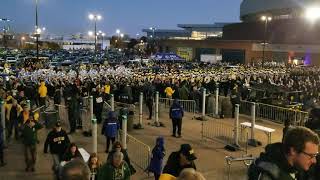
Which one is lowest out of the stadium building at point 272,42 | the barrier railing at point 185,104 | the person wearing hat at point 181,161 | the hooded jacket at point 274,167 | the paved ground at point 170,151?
the paved ground at point 170,151

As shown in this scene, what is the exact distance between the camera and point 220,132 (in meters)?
17.3

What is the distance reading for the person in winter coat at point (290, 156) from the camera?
10.7 ft

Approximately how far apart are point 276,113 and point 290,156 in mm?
16953

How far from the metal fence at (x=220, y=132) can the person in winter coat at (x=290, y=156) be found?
40.6 ft

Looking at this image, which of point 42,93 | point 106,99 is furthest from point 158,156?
point 42,93

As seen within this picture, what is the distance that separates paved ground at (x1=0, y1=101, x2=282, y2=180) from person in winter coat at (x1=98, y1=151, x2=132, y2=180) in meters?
5.13

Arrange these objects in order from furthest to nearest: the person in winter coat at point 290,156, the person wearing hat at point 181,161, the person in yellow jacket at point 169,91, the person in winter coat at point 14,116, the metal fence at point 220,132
Answer: the person in yellow jacket at point 169,91 < the metal fence at point 220,132 < the person in winter coat at point 14,116 < the person wearing hat at point 181,161 < the person in winter coat at point 290,156

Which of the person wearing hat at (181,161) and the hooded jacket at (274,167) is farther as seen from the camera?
the person wearing hat at (181,161)

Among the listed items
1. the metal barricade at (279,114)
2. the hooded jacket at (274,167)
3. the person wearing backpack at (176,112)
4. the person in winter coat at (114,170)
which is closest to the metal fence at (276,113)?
the metal barricade at (279,114)

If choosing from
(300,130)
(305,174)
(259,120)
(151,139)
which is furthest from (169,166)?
(259,120)

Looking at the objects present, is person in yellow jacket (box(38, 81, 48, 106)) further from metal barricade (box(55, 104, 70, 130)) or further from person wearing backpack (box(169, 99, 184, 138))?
person wearing backpack (box(169, 99, 184, 138))

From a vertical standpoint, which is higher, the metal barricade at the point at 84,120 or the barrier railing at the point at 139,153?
the metal barricade at the point at 84,120

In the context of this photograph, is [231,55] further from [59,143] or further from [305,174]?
[305,174]

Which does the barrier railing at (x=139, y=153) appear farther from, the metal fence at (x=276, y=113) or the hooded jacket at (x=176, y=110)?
the metal fence at (x=276, y=113)
